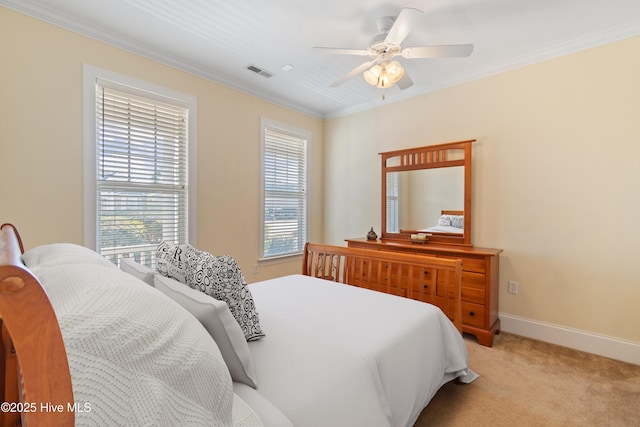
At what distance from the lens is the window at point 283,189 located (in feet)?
12.2

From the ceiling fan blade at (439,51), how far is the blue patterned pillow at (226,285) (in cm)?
189

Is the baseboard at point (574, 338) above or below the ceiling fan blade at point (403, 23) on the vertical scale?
below

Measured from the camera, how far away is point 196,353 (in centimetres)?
71

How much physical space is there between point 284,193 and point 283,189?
57 mm

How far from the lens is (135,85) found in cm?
254

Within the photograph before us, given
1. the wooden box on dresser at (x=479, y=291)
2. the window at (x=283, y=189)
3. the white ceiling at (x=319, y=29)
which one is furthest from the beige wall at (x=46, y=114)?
the wooden box on dresser at (x=479, y=291)

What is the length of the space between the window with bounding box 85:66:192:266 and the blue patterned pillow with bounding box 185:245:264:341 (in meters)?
1.64

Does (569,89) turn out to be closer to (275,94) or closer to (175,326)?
(275,94)

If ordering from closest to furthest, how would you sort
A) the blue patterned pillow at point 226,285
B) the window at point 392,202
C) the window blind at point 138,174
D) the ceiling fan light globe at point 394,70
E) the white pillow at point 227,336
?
the white pillow at point 227,336 < the blue patterned pillow at point 226,285 < the ceiling fan light globe at point 394,70 < the window blind at point 138,174 < the window at point 392,202

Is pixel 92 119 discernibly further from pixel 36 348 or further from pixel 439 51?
pixel 439 51

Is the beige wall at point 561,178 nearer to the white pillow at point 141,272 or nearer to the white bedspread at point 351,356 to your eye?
the white bedspread at point 351,356

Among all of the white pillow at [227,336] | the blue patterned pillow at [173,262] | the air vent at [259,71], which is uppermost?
the air vent at [259,71]

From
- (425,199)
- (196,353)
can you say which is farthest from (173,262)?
(425,199)

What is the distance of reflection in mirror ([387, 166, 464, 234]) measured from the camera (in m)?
3.12
